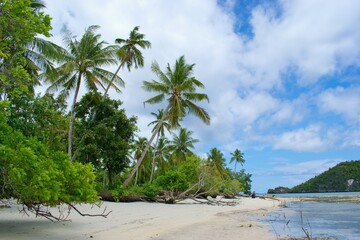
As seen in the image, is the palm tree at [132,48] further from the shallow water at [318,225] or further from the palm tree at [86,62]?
Result: the shallow water at [318,225]

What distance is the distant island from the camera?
327 feet

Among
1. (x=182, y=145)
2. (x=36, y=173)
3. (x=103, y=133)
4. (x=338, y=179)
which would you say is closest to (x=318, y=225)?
(x=36, y=173)

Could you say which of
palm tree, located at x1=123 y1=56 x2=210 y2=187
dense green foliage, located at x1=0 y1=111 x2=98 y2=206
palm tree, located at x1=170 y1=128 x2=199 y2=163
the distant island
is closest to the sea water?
dense green foliage, located at x1=0 y1=111 x2=98 y2=206

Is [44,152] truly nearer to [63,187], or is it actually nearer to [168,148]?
[63,187]

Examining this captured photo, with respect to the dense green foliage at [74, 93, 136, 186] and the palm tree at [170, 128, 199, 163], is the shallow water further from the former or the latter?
the palm tree at [170, 128, 199, 163]

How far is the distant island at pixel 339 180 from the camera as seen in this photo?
99.7 metres

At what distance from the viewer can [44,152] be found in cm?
800

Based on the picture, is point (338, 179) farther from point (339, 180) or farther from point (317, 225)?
Answer: point (317, 225)

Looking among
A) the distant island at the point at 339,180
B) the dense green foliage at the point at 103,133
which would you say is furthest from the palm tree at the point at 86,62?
the distant island at the point at 339,180

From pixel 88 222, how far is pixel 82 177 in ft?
9.95

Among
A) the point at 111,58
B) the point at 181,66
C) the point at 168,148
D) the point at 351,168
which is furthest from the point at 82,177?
the point at 351,168

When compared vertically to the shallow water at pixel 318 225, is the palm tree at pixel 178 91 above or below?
above

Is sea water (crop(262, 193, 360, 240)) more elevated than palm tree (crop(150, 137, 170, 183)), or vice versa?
palm tree (crop(150, 137, 170, 183))

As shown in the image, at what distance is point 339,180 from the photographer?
10481 cm
